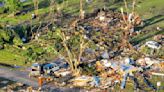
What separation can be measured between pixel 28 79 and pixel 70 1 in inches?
396

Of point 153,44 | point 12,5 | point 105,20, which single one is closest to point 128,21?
point 105,20

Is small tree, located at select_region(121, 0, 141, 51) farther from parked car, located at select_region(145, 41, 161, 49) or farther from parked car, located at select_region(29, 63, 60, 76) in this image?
parked car, located at select_region(29, 63, 60, 76)

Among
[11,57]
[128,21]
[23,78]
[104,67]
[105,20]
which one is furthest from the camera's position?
[105,20]

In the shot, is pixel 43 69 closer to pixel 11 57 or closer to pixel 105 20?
pixel 11 57

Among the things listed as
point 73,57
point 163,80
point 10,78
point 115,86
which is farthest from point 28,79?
point 163,80

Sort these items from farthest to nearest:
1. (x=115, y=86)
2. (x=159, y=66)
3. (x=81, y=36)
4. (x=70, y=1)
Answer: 1. (x=70, y=1)
2. (x=81, y=36)
3. (x=159, y=66)
4. (x=115, y=86)

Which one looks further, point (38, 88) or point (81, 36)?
point (81, 36)

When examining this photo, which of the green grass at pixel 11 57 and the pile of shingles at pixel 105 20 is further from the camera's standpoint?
Result: the pile of shingles at pixel 105 20

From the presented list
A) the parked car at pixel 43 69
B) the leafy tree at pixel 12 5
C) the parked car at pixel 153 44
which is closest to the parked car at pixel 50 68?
the parked car at pixel 43 69

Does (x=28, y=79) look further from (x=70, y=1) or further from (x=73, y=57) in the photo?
(x=70, y=1)

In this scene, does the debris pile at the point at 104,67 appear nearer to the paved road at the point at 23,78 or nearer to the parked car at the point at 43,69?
the parked car at the point at 43,69

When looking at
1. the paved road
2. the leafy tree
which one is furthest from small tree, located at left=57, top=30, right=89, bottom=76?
the leafy tree

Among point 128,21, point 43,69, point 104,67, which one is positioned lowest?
point 104,67

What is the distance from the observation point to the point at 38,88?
1800 cm
